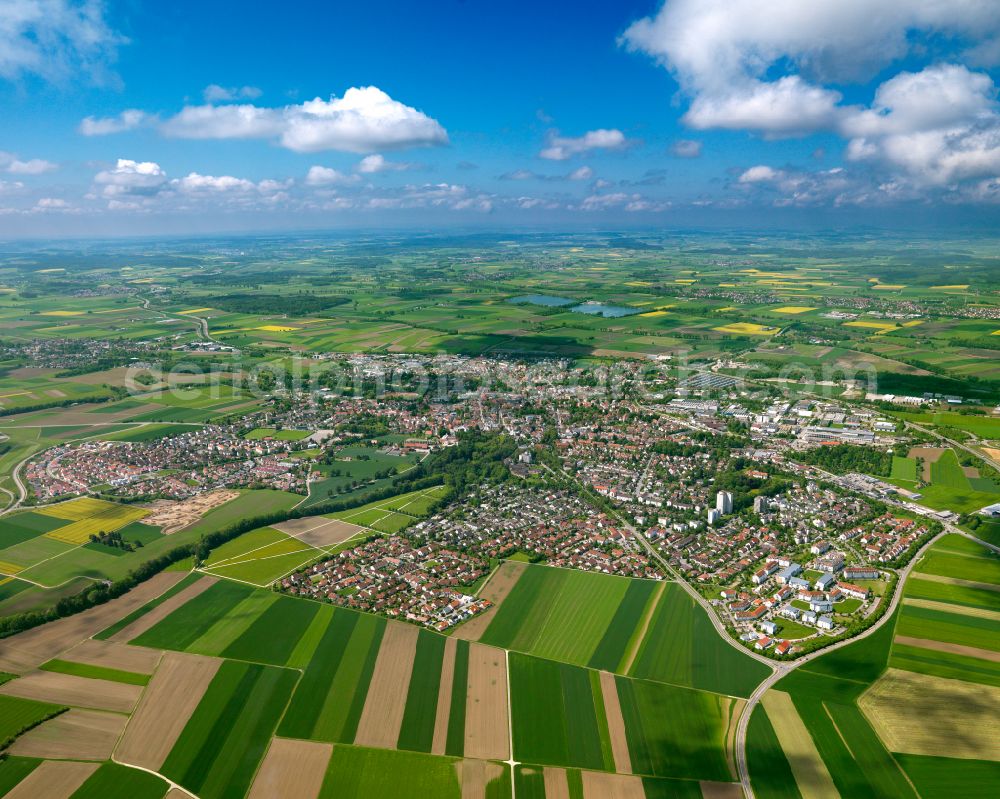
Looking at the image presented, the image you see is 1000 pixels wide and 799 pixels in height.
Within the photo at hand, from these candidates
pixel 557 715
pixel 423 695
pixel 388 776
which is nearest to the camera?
pixel 388 776

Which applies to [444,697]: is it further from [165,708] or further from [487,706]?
[165,708]

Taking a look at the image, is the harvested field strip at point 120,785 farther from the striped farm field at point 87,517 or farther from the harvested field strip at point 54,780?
the striped farm field at point 87,517

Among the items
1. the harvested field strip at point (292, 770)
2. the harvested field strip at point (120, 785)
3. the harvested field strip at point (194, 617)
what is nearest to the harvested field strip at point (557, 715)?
the harvested field strip at point (292, 770)

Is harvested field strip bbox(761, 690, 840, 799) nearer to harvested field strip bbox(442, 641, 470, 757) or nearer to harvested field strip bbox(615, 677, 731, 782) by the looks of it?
harvested field strip bbox(615, 677, 731, 782)

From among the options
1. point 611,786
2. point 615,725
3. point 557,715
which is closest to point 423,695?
point 557,715

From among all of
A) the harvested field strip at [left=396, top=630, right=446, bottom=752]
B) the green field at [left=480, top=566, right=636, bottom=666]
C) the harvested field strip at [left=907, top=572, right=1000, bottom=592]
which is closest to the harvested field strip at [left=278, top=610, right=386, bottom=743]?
the harvested field strip at [left=396, top=630, right=446, bottom=752]

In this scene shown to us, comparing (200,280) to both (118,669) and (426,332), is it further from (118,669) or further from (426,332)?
(118,669)
